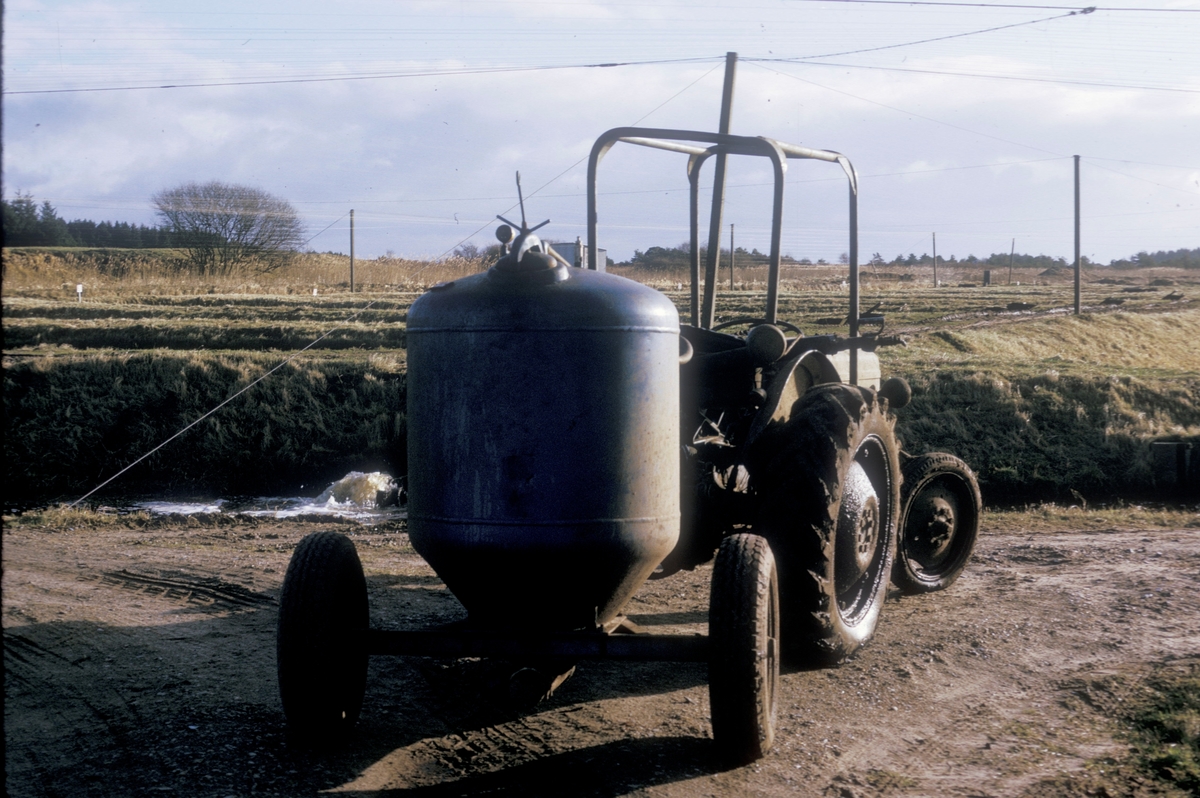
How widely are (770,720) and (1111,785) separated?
4.49 ft

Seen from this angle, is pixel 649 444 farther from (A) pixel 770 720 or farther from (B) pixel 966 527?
(B) pixel 966 527

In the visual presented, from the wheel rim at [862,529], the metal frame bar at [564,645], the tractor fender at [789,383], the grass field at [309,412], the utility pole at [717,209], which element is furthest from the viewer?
the grass field at [309,412]

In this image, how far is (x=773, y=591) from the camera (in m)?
4.31

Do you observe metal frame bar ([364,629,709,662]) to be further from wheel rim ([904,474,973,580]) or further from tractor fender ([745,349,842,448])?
wheel rim ([904,474,973,580])

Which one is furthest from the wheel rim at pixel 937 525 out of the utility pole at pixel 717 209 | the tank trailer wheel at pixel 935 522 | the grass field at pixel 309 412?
the grass field at pixel 309 412

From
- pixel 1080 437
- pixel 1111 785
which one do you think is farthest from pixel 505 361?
pixel 1080 437

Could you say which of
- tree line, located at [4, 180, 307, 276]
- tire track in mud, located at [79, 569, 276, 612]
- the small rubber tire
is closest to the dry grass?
tree line, located at [4, 180, 307, 276]

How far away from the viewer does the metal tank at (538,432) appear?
13.3 feet

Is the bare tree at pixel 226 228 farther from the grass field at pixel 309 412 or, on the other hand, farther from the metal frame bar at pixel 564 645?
the metal frame bar at pixel 564 645

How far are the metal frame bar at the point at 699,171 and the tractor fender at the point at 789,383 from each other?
0.29 m

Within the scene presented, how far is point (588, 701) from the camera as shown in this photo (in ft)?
16.9

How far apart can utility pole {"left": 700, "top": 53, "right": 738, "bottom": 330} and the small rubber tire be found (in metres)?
2.47

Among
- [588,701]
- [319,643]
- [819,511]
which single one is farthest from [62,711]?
[819,511]

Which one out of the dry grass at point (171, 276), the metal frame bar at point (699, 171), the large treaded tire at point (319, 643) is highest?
the dry grass at point (171, 276)
